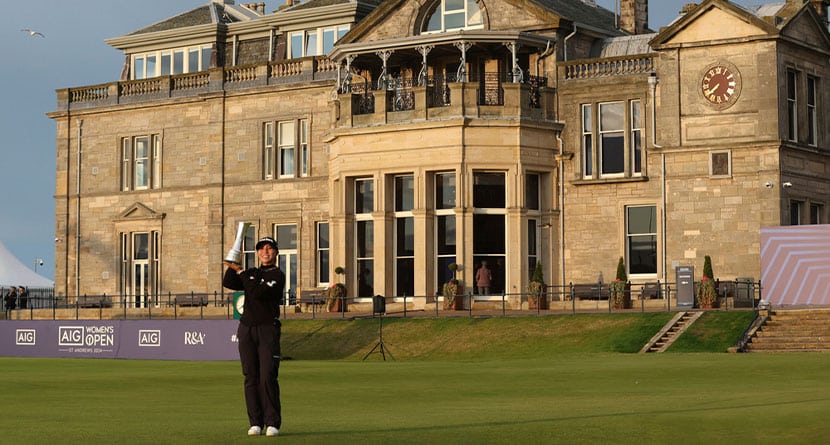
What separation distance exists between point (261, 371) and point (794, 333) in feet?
81.3

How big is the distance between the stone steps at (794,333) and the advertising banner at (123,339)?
13.9 m

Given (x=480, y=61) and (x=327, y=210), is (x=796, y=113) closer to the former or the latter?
(x=480, y=61)

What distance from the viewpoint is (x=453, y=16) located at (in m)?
52.1

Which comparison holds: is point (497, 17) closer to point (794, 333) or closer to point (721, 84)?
point (721, 84)

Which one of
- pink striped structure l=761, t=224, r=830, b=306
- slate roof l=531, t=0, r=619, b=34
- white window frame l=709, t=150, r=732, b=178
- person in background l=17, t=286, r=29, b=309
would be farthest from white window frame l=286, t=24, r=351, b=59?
pink striped structure l=761, t=224, r=830, b=306

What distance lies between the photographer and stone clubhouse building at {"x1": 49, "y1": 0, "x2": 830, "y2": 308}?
4709 centimetres

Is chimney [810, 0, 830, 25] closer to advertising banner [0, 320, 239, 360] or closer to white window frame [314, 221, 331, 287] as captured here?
white window frame [314, 221, 331, 287]

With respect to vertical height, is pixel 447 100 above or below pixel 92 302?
above

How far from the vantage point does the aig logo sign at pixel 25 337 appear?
148 feet

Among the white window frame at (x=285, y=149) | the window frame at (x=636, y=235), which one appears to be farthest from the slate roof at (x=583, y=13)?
the white window frame at (x=285, y=149)

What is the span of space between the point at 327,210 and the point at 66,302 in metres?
12.8

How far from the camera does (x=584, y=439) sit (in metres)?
15.6

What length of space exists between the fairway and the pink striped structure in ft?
21.4

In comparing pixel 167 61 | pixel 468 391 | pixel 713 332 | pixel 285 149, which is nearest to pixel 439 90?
pixel 285 149
